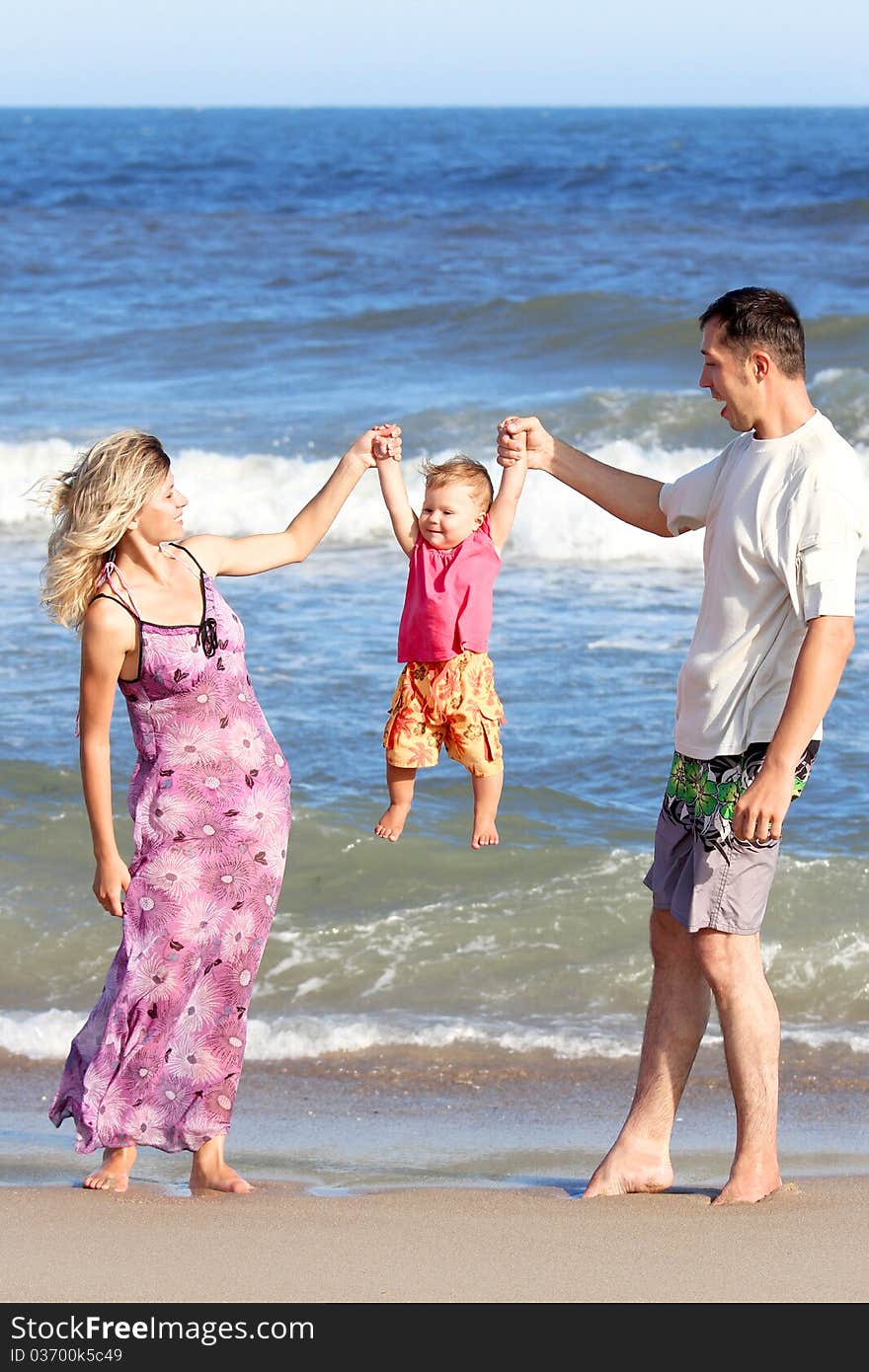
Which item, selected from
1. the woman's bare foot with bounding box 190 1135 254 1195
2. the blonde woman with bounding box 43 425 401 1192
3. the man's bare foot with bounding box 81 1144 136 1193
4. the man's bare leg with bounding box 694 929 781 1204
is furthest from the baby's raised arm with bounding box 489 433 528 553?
the man's bare foot with bounding box 81 1144 136 1193

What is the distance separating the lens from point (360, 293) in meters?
21.0

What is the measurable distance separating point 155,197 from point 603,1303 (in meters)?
35.2

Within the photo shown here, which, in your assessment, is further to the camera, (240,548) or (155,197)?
(155,197)

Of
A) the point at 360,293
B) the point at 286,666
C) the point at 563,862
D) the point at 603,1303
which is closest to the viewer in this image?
the point at 603,1303

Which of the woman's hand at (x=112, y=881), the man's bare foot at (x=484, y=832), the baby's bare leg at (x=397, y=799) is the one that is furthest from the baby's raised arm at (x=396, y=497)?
the woman's hand at (x=112, y=881)

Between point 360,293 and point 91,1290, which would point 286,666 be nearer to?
point 91,1290

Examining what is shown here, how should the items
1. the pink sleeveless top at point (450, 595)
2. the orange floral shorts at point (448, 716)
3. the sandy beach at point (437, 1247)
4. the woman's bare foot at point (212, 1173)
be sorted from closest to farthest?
the sandy beach at point (437, 1247) < the woman's bare foot at point (212, 1173) < the pink sleeveless top at point (450, 595) < the orange floral shorts at point (448, 716)

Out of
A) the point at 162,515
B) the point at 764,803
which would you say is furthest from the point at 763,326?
the point at 162,515

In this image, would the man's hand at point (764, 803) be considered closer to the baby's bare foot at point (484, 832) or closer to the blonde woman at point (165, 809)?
the baby's bare foot at point (484, 832)

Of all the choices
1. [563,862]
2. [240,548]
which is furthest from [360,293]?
[240,548]

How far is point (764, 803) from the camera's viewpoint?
340 cm

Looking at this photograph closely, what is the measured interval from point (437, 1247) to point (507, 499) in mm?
1704

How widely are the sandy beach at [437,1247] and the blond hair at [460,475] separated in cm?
164

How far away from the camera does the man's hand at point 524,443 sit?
3.99 metres
